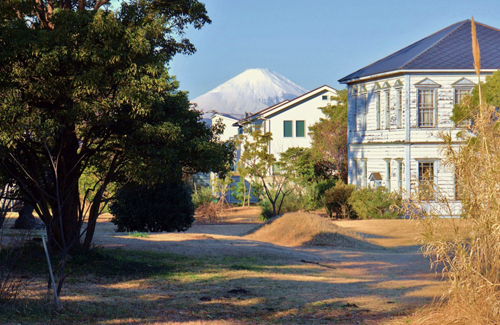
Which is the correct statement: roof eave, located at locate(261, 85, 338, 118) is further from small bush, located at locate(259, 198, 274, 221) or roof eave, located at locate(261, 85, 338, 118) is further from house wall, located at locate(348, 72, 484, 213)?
small bush, located at locate(259, 198, 274, 221)

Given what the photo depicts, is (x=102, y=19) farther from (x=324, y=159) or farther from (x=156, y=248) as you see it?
(x=324, y=159)

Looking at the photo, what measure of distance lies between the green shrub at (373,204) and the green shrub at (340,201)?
665mm

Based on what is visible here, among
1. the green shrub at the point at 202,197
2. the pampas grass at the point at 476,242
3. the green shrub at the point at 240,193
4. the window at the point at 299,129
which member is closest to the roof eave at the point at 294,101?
the window at the point at 299,129

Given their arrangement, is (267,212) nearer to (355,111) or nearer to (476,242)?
(355,111)

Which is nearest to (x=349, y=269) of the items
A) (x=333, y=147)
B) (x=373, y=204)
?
(x=373, y=204)

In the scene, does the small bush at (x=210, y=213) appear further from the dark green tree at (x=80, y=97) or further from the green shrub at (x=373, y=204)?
the dark green tree at (x=80, y=97)

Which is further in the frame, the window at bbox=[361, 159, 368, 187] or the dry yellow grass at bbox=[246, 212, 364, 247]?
the window at bbox=[361, 159, 368, 187]

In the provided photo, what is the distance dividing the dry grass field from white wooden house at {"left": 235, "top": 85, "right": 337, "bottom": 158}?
27011 millimetres

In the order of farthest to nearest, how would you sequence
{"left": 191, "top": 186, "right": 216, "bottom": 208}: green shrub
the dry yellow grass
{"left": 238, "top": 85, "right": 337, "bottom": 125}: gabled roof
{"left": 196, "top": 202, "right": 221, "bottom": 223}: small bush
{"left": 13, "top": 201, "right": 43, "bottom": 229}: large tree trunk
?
{"left": 238, "top": 85, "right": 337, "bottom": 125}: gabled roof → {"left": 191, "top": 186, "right": 216, "bottom": 208}: green shrub → {"left": 196, "top": 202, "right": 221, "bottom": 223}: small bush → {"left": 13, "top": 201, "right": 43, "bottom": 229}: large tree trunk → the dry yellow grass

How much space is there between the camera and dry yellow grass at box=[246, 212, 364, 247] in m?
19.0

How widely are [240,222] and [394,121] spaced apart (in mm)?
9111

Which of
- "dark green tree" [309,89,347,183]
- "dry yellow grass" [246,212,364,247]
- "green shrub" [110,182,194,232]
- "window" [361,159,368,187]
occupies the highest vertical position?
"dark green tree" [309,89,347,183]

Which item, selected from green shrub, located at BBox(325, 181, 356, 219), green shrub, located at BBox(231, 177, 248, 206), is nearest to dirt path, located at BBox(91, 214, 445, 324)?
green shrub, located at BBox(325, 181, 356, 219)

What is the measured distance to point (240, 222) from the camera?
2847cm
